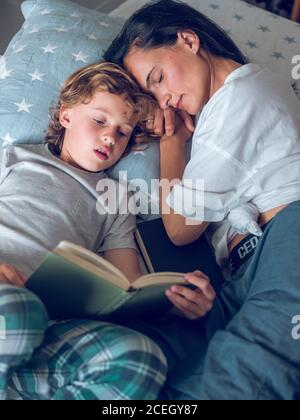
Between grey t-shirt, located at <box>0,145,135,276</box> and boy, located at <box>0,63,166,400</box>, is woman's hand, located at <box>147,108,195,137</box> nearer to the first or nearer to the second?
boy, located at <box>0,63,166,400</box>

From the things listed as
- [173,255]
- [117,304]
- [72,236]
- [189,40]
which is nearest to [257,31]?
[189,40]

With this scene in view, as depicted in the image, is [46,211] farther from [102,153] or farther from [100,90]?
[100,90]

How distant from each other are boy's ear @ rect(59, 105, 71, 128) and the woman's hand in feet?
0.59

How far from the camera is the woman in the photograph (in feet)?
2.89

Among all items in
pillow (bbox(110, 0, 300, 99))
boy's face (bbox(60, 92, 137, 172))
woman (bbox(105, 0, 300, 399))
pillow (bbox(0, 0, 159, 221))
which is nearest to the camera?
woman (bbox(105, 0, 300, 399))

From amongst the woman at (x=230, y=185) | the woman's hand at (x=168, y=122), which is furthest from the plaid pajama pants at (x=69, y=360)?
the woman's hand at (x=168, y=122)

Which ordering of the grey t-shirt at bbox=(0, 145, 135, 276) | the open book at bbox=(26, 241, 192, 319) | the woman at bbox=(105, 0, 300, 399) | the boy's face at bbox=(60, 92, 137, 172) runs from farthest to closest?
the boy's face at bbox=(60, 92, 137, 172), the grey t-shirt at bbox=(0, 145, 135, 276), the woman at bbox=(105, 0, 300, 399), the open book at bbox=(26, 241, 192, 319)

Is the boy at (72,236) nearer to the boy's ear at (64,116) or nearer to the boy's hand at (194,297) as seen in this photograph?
the boy's ear at (64,116)

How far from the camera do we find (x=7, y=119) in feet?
4.17

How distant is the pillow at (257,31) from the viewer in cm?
149

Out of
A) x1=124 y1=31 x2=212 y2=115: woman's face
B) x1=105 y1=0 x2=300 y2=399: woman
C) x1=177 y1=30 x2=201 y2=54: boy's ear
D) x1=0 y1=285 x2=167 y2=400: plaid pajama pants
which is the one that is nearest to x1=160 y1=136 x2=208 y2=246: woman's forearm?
x1=105 y1=0 x2=300 y2=399: woman

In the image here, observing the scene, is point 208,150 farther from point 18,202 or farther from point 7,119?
point 7,119

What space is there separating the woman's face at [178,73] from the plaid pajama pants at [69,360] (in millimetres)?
524

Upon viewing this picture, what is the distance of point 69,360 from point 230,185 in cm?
45
